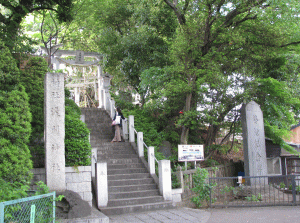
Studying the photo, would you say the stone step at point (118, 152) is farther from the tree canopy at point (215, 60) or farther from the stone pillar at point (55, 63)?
the stone pillar at point (55, 63)

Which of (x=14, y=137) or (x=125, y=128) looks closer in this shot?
(x=14, y=137)

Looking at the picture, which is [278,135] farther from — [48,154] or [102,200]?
[48,154]

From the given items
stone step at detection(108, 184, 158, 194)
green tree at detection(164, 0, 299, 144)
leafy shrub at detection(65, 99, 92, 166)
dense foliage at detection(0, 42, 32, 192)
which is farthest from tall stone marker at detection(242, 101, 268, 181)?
dense foliage at detection(0, 42, 32, 192)

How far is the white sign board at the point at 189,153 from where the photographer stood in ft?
37.6

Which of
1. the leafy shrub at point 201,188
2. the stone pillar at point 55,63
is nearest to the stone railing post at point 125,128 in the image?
the leafy shrub at point 201,188

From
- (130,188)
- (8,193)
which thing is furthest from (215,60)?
(8,193)

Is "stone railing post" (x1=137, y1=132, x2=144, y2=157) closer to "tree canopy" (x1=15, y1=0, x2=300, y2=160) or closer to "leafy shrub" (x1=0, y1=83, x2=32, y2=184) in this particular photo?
"tree canopy" (x1=15, y1=0, x2=300, y2=160)

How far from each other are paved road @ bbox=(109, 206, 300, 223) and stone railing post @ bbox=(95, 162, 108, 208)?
723 millimetres

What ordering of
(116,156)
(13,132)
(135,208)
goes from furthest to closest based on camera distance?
(116,156)
(135,208)
(13,132)

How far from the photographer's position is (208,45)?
13.6 m

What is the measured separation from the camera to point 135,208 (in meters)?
8.88

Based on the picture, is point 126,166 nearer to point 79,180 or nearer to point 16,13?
point 79,180

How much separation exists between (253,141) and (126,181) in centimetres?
602

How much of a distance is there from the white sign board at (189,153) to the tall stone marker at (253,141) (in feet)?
7.11
